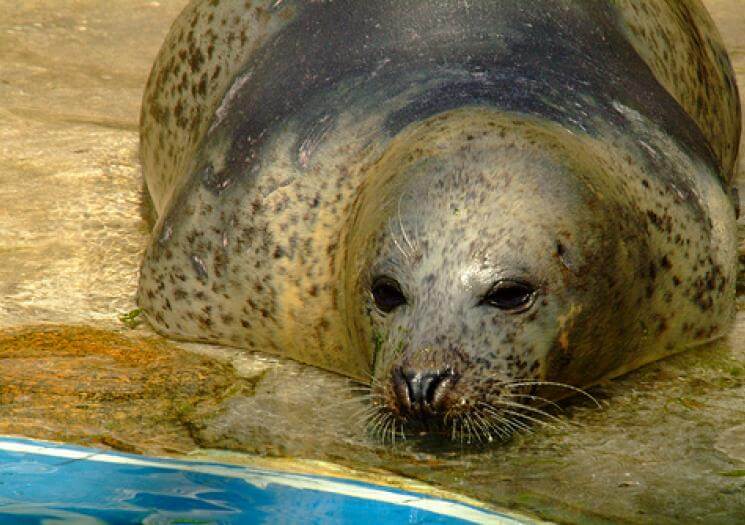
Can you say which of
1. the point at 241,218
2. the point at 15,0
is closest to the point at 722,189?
the point at 241,218

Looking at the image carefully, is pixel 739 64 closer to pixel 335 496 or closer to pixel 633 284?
pixel 633 284

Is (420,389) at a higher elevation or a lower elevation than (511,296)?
lower

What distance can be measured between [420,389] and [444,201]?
0.56 m

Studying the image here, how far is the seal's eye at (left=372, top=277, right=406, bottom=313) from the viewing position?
160 inches

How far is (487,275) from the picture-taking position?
3.97 meters

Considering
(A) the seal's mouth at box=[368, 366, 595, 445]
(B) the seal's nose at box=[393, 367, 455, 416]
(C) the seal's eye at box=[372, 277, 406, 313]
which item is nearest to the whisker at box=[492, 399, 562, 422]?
(A) the seal's mouth at box=[368, 366, 595, 445]

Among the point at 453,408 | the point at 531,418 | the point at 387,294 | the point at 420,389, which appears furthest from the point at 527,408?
the point at 387,294

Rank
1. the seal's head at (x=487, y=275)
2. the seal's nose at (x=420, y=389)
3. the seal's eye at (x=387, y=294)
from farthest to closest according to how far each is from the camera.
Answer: the seal's eye at (x=387, y=294) → the seal's head at (x=487, y=275) → the seal's nose at (x=420, y=389)

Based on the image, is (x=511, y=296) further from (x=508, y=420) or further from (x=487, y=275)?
(x=508, y=420)

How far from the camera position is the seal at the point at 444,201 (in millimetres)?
3992

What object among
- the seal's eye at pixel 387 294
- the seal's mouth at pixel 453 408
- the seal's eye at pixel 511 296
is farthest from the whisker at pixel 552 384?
the seal's eye at pixel 387 294

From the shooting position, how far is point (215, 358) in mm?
4652

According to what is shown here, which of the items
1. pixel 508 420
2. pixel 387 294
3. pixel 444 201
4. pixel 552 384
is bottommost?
pixel 508 420

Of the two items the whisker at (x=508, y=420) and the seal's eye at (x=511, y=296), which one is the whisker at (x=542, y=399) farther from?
the seal's eye at (x=511, y=296)
